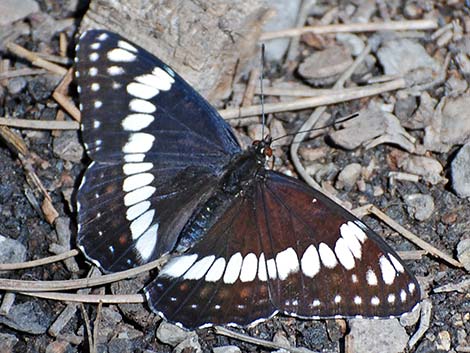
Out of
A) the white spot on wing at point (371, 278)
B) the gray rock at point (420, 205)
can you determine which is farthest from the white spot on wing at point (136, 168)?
the gray rock at point (420, 205)

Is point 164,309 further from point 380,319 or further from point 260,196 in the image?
point 380,319

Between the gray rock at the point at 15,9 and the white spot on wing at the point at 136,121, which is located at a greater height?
the gray rock at the point at 15,9

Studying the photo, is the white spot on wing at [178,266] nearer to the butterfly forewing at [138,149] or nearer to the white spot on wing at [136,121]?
the butterfly forewing at [138,149]

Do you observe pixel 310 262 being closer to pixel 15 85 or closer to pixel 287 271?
pixel 287 271

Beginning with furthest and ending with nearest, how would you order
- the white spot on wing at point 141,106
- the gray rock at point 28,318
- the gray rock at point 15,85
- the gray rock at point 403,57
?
the gray rock at point 403,57 → the gray rock at point 15,85 → the white spot on wing at point 141,106 → the gray rock at point 28,318

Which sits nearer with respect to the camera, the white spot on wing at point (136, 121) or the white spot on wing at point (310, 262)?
the white spot on wing at point (310, 262)

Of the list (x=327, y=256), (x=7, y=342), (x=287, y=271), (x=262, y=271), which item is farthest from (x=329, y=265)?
(x=7, y=342)

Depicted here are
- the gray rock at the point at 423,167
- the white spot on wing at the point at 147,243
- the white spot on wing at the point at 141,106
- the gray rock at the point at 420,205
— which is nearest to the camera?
the white spot on wing at the point at 147,243

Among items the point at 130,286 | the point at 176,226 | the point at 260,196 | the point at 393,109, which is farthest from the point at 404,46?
the point at 130,286
